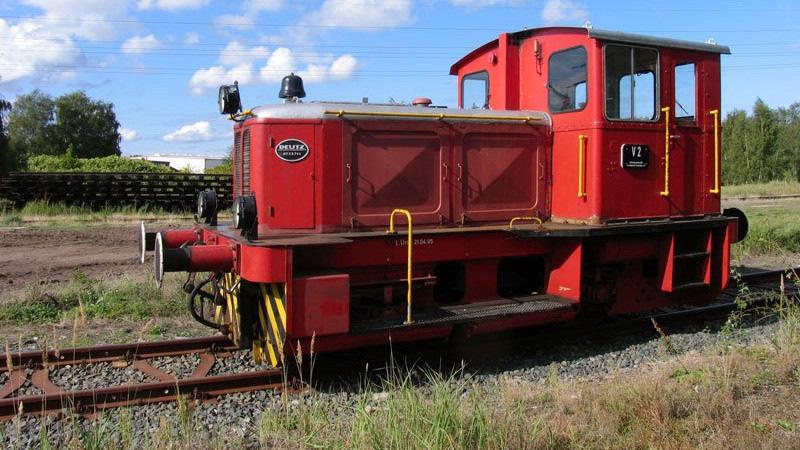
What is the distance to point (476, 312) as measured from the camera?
21.0ft

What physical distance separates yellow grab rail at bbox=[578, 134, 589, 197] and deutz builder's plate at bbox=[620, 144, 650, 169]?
43 centimetres

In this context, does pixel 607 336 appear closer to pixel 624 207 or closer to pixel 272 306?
pixel 624 207

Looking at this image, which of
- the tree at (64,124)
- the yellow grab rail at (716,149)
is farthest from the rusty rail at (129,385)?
the tree at (64,124)

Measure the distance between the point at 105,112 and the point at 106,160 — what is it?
31.6 metres

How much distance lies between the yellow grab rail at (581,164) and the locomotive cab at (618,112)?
0.03 ft

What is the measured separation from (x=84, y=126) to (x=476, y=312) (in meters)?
65.9

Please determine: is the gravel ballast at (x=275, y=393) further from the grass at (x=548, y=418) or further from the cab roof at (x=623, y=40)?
the cab roof at (x=623, y=40)

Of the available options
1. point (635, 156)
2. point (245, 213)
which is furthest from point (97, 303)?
point (635, 156)

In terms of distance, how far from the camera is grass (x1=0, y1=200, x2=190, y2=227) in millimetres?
20355

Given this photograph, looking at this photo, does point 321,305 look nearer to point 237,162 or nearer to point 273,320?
point 273,320

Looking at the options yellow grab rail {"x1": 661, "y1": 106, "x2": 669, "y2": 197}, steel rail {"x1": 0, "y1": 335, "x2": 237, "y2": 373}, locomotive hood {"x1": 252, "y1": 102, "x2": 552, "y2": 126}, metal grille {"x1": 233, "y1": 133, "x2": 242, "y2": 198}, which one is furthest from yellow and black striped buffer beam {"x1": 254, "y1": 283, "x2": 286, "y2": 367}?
yellow grab rail {"x1": 661, "y1": 106, "x2": 669, "y2": 197}

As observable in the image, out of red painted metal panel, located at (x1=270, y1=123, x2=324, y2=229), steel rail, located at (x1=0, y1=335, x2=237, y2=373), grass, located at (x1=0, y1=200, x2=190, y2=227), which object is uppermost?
red painted metal panel, located at (x1=270, y1=123, x2=324, y2=229)

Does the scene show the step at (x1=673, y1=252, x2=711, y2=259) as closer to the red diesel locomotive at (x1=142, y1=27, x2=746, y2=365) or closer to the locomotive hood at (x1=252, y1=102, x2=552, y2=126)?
the red diesel locomotive at (x1=142, y1=27, x2=746, y2=365)

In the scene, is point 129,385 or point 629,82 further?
point 629,82
